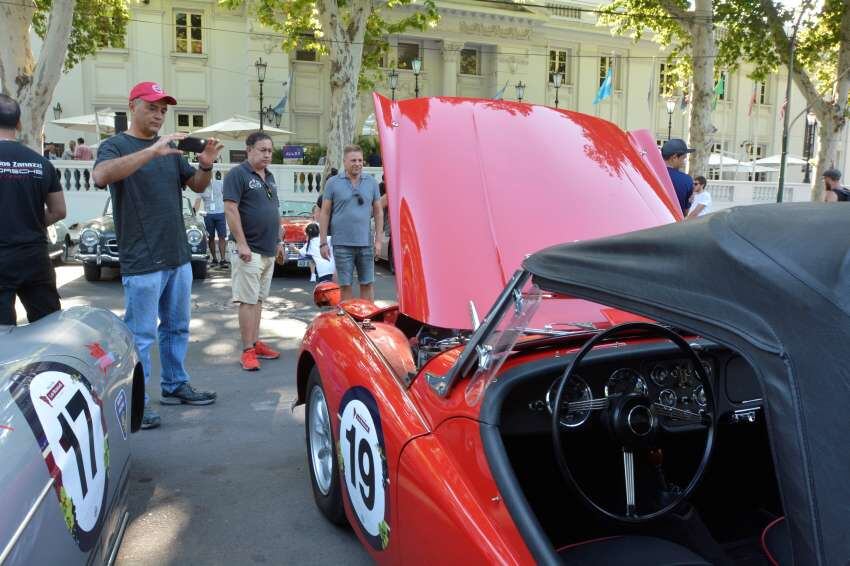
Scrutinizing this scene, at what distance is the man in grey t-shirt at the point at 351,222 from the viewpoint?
6.59m

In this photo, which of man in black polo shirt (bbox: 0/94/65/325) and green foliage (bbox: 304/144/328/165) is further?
green foliage (bbox: 304/144/328/165)

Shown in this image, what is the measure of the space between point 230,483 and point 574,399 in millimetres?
2262

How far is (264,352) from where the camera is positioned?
6.18m

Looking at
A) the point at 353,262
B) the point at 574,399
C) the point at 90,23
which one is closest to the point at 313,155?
the point at 90,23

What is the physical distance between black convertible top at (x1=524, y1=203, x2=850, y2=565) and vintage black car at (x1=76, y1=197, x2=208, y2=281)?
8.91 meters

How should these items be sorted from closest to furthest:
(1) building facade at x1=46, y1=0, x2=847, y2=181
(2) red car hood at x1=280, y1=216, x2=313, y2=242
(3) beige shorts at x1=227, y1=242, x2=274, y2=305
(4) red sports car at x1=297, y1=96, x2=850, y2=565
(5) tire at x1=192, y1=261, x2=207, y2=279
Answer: (4) red sports car at x1=297, y1=96, x2=850, y2=565
(3) beige shorts at x1=227, y1=242, x2=274, y2=305
(5) tire at x1=192, y1=261, x2=207, y2=279
(2) red car hood at x1=280, y1=216, x2=313, y2=242
(1) building facade at x1=46, y1=0, x2=847, y2=181

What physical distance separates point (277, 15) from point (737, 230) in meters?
29.3

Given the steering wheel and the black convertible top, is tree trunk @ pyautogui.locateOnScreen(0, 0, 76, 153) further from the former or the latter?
the black convertible top

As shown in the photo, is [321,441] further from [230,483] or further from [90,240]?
[90,240]

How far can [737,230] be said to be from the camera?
1442 millimetres

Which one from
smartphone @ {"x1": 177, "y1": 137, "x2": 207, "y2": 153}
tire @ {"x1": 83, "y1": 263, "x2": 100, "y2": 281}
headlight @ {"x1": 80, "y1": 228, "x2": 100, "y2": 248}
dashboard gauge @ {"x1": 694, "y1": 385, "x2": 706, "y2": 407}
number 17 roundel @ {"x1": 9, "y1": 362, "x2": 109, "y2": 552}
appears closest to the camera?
number 17 roundel @ {"x1": 9, "y1": 362, "x2": 109, "y2": 552}

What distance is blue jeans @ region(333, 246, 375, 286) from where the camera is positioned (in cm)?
665

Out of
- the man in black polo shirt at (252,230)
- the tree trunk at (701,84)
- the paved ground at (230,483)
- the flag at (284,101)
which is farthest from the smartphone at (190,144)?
the flag at (284,101)

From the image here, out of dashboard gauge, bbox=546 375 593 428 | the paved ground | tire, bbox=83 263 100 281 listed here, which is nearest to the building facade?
tire, bbox=83 263 100 281
